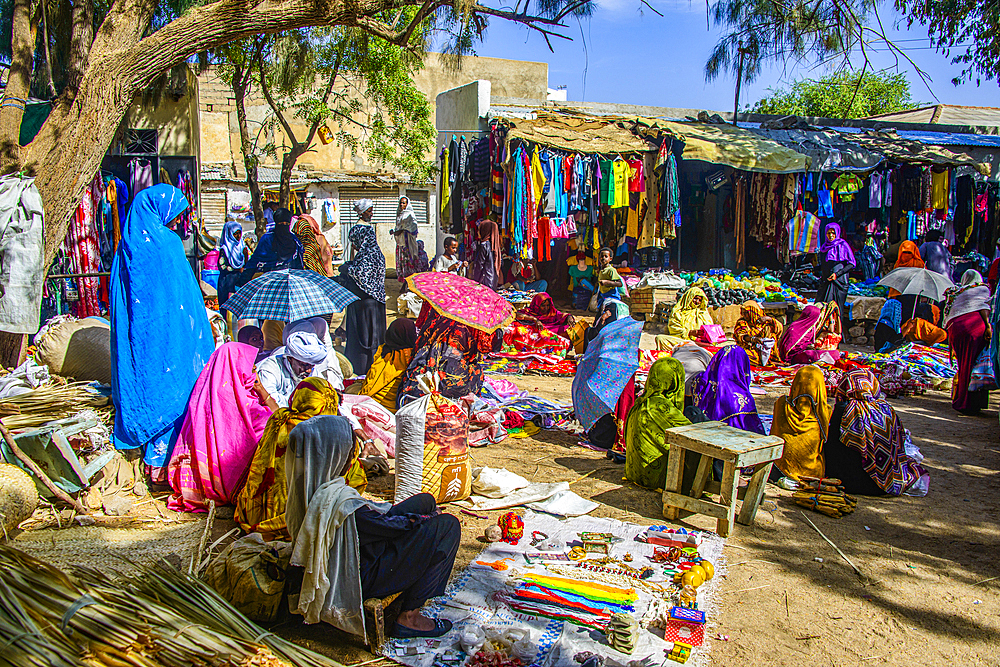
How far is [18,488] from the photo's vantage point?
12.1 feet

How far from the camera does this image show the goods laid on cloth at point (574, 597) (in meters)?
2.98

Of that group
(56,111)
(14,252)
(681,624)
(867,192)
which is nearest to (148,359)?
(14,252)

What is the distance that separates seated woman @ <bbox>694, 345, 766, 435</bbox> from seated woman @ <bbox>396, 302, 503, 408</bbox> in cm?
198

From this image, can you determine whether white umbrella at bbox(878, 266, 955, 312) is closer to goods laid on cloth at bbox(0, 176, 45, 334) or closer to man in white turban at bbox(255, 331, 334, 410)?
man in white turban at bbox(255, 331, 334, 410)

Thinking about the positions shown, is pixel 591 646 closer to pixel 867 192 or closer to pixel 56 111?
pixel 56 111

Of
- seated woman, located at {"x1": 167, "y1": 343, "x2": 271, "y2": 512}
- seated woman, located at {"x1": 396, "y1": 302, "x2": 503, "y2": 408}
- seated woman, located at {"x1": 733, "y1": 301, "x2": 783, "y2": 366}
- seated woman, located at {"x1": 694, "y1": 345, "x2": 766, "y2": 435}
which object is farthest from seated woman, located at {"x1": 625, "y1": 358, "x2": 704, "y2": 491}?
seated woman, located at {"x1": 733, "y1": 301, "x2": 783, "y2": 366}

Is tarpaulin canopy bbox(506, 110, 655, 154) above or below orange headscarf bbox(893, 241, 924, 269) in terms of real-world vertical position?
above

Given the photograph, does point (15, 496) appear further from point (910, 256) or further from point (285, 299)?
point (910, 256)

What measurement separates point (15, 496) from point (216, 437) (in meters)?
1.07

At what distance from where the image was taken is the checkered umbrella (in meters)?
5.29

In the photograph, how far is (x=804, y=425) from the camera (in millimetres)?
5031

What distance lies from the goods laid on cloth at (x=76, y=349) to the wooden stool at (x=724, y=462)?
3978 mm

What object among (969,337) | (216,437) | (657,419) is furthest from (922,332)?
(216,437)

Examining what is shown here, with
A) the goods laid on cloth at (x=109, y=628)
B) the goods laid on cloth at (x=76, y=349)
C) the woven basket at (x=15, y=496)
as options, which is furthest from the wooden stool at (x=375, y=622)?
the goods laid on cloth at (x=76, y=349)
